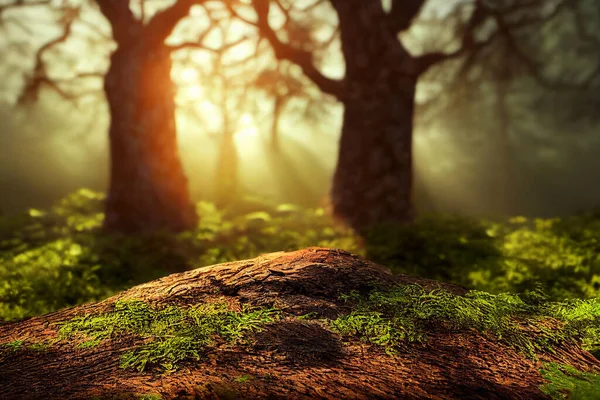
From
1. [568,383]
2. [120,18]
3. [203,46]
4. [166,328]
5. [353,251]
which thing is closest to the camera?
[568,383]

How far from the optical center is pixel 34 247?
30.3 feet

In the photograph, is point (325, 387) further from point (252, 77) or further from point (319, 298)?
point (252, 77)

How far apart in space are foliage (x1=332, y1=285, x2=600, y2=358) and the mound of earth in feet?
0.23

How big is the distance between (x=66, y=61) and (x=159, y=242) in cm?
845

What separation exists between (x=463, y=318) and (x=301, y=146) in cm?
1775

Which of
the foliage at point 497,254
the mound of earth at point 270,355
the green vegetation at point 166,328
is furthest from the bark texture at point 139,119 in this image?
the green vegetation at point 166,328

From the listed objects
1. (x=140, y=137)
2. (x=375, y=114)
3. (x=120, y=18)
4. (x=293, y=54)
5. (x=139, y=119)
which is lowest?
(x=140, y=137)

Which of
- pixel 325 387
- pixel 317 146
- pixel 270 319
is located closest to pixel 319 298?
pixel 270 319

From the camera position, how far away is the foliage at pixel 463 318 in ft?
10.5

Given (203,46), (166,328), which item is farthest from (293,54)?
(166,328)

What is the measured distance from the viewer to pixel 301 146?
20.8 meters

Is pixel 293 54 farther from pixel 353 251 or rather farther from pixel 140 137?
pixel 353 251

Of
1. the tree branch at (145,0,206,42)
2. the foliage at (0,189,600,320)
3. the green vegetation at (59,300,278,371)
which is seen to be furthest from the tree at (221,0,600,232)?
the green vegetation at (59,300,278,371)

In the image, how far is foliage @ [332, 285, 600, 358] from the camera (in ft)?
10.5
